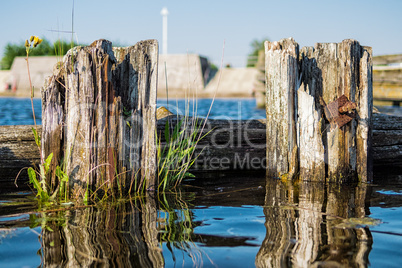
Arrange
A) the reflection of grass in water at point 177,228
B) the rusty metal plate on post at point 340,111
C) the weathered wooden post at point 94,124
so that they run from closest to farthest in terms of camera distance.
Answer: the reflection of grass in water at point 177,228 → the weathered wooden post at point 94,124 → the rusty metal plate on post at point 340,111

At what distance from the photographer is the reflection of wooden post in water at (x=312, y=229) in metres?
2.04

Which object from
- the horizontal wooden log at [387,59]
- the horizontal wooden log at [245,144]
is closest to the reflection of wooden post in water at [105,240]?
the horizontal wooden log at [245,144]

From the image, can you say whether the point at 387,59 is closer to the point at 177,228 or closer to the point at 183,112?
the point at 183,112

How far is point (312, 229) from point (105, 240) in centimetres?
133

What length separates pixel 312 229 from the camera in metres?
2.51

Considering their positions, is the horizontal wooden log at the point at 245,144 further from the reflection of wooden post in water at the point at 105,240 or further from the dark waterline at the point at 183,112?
the reflection of wooden post in water at the point at 105,240

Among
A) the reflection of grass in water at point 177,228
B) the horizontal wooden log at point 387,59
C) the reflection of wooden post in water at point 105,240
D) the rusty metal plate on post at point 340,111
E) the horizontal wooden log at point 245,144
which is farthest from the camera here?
the horizontal wooden log at point 387,59

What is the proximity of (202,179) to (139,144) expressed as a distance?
3.83 feet

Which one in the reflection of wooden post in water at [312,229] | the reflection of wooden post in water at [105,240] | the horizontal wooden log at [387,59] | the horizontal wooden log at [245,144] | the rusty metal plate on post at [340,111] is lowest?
the reflection of wooden post in water at [105,240]

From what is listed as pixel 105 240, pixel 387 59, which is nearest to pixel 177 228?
pixel 105 240

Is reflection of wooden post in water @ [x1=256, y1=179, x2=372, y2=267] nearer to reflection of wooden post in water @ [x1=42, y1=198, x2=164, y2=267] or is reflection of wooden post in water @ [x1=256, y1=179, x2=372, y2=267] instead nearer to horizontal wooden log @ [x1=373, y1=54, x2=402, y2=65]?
reflection of wooden post in water @ [x1=42, y1=198, x2=164, y2=267]

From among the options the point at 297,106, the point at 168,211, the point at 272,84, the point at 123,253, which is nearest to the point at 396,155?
the point at 297,106

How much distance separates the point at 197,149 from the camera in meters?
4.47

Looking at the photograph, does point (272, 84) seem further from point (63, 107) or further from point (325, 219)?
point (63, 107)
